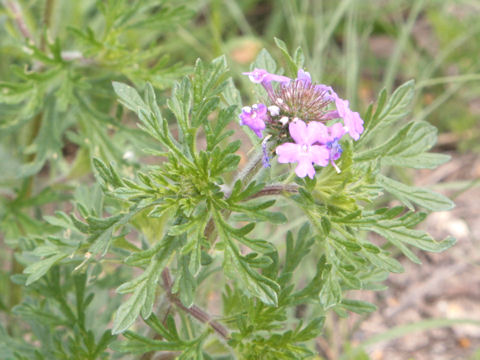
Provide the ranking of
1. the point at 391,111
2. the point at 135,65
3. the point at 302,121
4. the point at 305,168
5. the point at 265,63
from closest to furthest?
the point at 305,168
the point at 302,121
the point at 391,111
the point at 265,63
the point at 135,65

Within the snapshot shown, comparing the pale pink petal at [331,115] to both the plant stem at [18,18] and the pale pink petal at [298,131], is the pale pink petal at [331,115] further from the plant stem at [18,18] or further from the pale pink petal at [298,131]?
the plant stem at [18,18]

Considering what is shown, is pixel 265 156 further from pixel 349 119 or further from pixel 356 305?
pixel 356 305

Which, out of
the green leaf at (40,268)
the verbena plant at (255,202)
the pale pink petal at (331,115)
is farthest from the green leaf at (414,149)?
the green leaf at (40,268)

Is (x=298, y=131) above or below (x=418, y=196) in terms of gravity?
above

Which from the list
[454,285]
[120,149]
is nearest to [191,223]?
[120,149]

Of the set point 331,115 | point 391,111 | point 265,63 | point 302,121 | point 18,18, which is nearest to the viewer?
point 302,121

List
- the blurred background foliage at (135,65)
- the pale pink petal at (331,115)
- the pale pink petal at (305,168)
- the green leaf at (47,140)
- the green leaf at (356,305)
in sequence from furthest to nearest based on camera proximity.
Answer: the green leaf at (47,140) < the blurred background foliage at (135,65) < the green leaf at (356,305) < the pale pink petal at (331,115) < the pale pink petal at (305,168)

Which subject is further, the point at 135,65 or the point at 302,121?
the point at 135,65

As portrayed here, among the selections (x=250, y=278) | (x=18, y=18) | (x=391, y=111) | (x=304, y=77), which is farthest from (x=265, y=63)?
(x=18, y=18)
